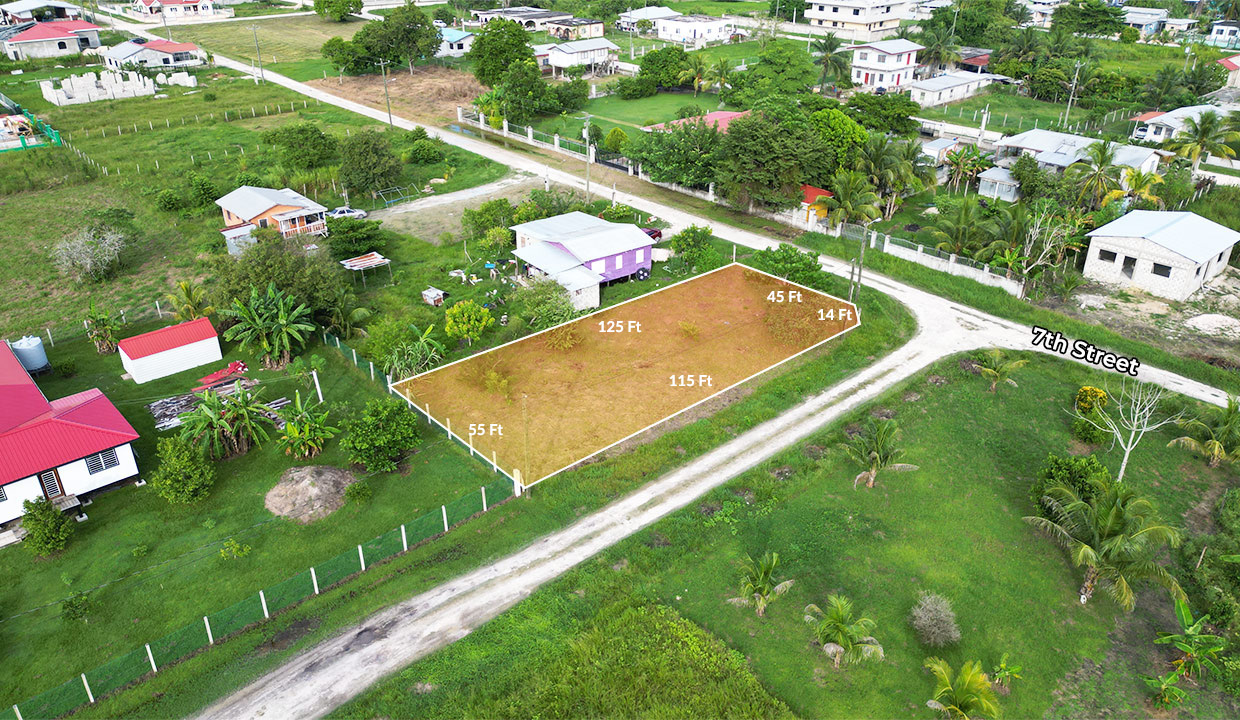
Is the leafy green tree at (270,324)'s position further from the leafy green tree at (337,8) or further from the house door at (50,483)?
the leafy green tree at (337,8)

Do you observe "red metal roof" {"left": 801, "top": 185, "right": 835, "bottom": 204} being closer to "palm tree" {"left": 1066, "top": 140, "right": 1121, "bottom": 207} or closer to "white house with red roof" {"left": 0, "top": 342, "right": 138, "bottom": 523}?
"palm tree" {"left": 1066, "top": 140, "right": 1121, "bottom": 207}

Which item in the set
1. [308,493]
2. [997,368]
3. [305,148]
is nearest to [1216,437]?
[997,368]

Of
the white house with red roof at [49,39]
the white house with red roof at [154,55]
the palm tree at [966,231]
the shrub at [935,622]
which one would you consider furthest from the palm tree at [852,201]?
the white house with red roof at [49,39]

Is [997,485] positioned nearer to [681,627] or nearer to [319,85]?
[681,627]

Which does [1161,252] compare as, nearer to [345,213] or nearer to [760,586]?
[760,586]

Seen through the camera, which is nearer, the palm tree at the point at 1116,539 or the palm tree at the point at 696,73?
the palm tree at the point at 1116,539
